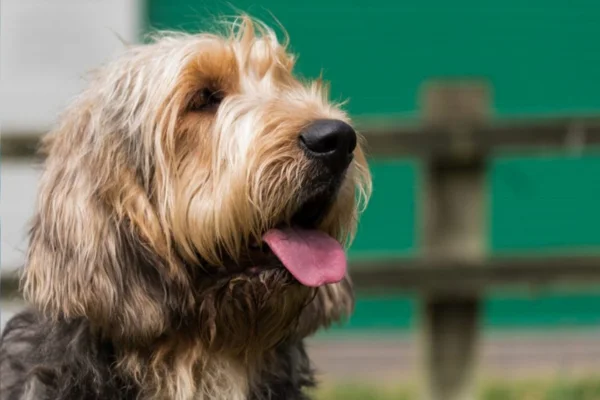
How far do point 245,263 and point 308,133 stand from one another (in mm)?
455

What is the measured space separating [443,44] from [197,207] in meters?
5.63

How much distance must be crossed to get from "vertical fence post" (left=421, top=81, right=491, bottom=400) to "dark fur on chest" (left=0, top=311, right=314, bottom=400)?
2693 mm

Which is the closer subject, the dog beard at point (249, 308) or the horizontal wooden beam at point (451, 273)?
the dog beard at point (249, 308)

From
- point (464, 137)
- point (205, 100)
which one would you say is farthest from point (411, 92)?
point (205, 100)

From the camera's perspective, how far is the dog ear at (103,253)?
151 inches

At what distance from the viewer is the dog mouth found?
12.4 feet

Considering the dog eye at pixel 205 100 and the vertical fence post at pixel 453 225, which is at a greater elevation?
the dog eye at pixel 205 100

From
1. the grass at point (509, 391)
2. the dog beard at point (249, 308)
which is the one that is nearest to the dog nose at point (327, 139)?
the dog beard at point (249, 308)

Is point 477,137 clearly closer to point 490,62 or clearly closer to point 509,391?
point 509,391

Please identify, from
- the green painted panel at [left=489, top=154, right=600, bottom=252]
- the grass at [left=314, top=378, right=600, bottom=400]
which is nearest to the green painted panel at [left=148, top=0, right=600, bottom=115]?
the green painted panel at [left=489, top=154, right=600, bottom=252]

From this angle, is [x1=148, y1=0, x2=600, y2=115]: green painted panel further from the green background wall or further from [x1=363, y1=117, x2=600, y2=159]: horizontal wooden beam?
[x1=363, y1=117, x2=600, y2=159]: horizontal wooden beam

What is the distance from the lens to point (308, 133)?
3.74 m

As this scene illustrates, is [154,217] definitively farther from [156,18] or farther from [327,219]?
[156,18]

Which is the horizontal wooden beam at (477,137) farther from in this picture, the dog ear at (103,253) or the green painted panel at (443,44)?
the dog ear at (103,253)
